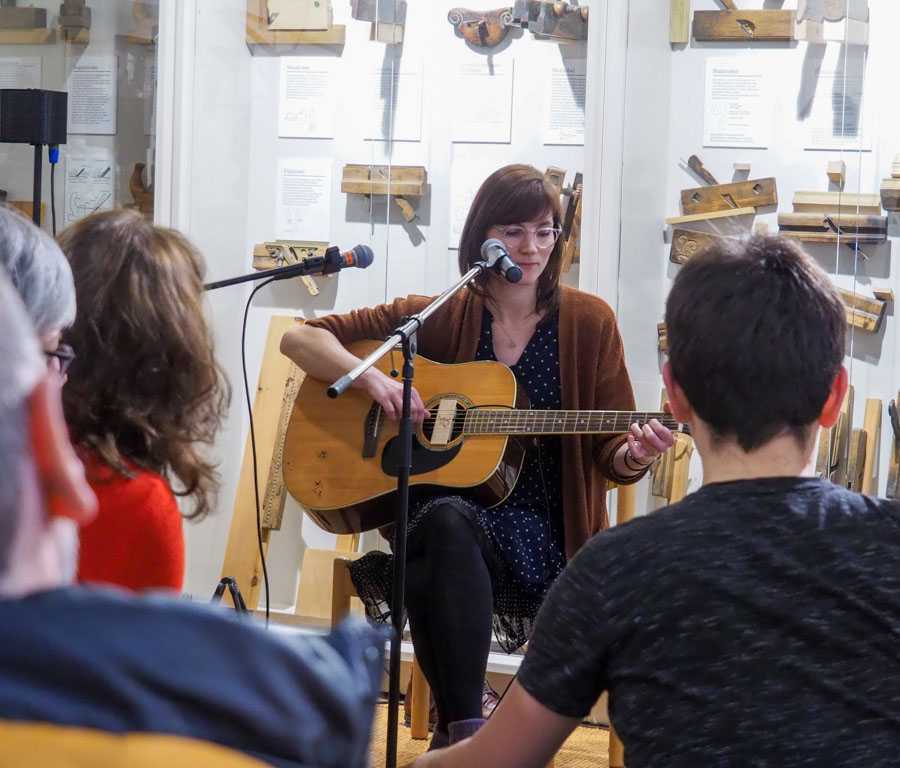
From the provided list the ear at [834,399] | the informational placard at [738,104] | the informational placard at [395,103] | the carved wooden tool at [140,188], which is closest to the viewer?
the ear at [834,399]

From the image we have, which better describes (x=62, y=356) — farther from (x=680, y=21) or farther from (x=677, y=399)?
(x=680, y=21)

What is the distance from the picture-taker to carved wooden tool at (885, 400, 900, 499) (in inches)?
135

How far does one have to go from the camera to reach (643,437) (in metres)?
2.59

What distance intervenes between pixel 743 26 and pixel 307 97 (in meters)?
1.38

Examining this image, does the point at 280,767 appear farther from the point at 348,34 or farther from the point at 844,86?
the point at 348,34

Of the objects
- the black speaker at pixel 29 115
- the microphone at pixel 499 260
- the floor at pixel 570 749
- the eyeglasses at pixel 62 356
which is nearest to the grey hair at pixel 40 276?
the eyeglasses at pixel 62 356

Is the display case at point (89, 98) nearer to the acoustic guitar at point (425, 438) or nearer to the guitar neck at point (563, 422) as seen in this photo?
the acoustic guitar at point (425, 438)

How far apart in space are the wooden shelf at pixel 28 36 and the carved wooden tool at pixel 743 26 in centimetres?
204

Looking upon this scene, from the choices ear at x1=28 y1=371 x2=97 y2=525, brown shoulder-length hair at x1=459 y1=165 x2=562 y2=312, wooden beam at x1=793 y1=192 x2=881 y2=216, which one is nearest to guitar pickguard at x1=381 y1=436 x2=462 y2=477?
brown shoulder-length hair at x1=459 y1=165 x2=562 y2=312

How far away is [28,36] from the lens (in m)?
4.02

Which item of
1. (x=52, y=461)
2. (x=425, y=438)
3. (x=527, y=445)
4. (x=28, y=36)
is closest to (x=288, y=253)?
(x=28, y=36)

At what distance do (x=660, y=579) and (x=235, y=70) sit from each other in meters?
3.26

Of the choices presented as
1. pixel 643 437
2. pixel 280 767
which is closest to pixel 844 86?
pixel 643 437

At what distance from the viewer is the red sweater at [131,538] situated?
1.37 metres
